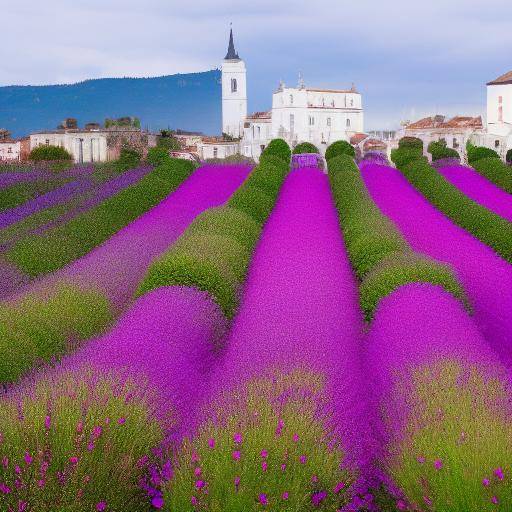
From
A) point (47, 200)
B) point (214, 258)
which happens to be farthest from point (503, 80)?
point (214, 258)

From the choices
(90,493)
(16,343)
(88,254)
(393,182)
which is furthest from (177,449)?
(393,182)

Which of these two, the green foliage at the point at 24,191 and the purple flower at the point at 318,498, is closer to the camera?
the purple flower at the point at 318,498

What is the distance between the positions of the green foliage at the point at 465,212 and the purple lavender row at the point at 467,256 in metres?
0.30

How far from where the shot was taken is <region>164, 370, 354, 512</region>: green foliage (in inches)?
217

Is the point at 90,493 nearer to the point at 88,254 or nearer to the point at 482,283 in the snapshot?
the point at 482,283

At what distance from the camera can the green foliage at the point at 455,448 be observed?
213 inches

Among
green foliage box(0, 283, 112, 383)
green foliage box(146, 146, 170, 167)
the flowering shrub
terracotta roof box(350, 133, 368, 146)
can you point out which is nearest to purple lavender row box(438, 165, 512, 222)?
green foliage box(146, 146, 170, 167)

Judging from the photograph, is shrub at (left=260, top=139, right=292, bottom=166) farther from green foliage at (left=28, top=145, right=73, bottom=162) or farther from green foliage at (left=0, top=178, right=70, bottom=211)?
green foliage at (left=0, top=178, right=70, bottom=211)

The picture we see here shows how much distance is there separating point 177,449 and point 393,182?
28363 mm

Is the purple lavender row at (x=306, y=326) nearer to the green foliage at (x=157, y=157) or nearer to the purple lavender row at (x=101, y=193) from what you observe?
the purple lavender row at (x=101, y=193)

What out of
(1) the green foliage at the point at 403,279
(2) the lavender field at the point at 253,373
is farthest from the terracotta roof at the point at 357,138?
(1) the green foliage at the point at 403,279

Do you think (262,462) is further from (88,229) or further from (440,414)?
(88,229)

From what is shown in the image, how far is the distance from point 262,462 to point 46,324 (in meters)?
4.88

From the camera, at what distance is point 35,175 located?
103ft
